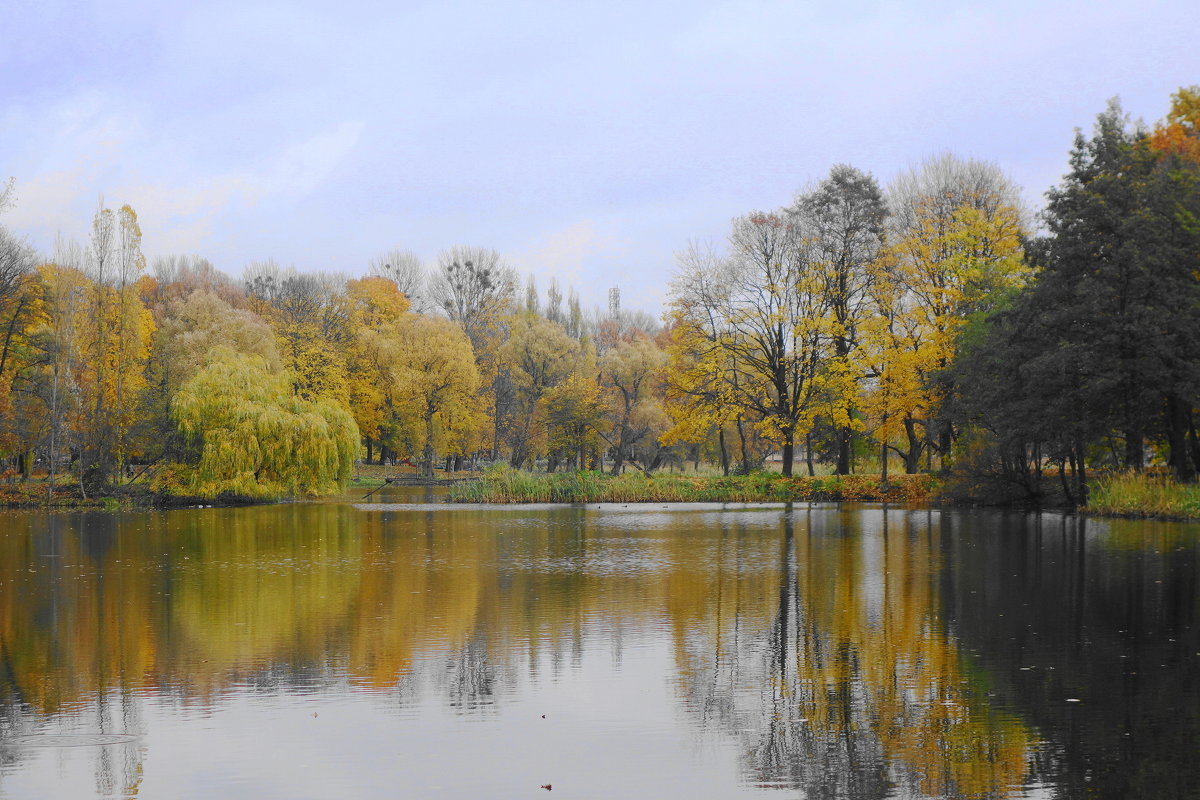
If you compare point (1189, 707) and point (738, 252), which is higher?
point (738, 252)

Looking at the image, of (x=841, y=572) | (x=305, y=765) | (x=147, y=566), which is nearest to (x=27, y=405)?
(x=147, y=566)

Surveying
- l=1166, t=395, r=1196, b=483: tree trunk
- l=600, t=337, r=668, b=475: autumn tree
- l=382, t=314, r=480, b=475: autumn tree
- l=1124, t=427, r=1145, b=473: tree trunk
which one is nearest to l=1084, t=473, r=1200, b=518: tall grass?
l=1166, t=395, r=1196, b=483: tree trunk

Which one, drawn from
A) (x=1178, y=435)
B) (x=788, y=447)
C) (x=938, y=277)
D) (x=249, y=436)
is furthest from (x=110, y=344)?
(x=1178, y=435)

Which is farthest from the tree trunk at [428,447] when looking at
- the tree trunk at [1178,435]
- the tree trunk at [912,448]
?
the tree trunk at [1178,435]

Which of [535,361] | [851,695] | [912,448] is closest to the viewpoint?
[851,695]

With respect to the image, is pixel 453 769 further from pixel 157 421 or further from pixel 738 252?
pixel 738 252

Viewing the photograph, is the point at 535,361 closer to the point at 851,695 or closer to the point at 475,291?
the point at 475,291

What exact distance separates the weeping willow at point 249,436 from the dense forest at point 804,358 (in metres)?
0.10

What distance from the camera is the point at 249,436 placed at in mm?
38562

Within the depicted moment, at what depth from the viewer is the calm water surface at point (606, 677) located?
6352mm

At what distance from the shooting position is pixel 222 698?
27.3 feet

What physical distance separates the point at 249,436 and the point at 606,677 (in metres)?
32.2

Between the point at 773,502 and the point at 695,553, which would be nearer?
the point at 695,553

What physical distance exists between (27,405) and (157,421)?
7.25 m
